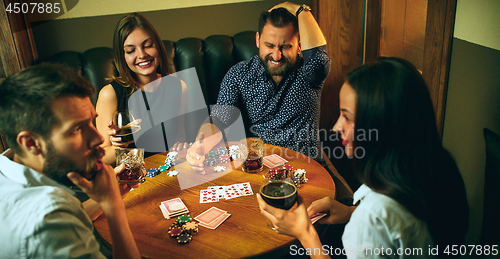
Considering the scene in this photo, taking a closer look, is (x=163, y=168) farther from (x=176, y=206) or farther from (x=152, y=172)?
(x=176, y=206)

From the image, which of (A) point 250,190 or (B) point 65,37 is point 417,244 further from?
(B) point 65,37

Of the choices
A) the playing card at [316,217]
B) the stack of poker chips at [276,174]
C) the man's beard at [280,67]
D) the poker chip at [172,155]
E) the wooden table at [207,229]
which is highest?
the man's beard at [280,67]

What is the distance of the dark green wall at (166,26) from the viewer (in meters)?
3.04

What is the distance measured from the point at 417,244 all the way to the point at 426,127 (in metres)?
0.37

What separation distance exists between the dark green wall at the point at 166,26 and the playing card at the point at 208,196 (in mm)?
2375

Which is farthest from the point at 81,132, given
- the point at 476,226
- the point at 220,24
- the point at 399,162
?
the point at 220,24

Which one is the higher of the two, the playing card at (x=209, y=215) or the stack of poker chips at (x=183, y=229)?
the stack of poker chips at (x=183, y=229)

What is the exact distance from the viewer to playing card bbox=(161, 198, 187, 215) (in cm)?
124

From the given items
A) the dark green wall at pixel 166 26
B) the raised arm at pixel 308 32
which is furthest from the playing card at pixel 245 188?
the dark green wall at pixel 166 26

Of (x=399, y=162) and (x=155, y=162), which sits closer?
(x=399, y=162)

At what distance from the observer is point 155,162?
1.76 metres

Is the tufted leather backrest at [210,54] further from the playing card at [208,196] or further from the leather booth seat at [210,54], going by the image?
the playing card at [208,196]

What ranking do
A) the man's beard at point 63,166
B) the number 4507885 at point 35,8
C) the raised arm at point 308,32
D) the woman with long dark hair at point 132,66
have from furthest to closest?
the number 4507885 at point 35,8
the raised arm at point 308,32
the woman with long dark hair at point 132,66
the man's beard at point 63,166

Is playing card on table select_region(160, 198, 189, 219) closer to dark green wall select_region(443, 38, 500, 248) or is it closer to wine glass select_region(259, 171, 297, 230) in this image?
wine glass select_region(259, 171, 297, 230)
